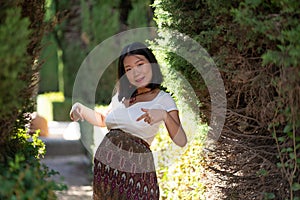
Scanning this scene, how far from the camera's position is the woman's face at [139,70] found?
138 inches

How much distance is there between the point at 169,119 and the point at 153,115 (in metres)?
0.17

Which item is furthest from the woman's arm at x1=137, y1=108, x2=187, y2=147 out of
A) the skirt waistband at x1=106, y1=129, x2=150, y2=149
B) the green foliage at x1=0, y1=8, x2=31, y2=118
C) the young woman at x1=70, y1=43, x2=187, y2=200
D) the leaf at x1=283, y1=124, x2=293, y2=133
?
the green foliage at x1=0, y1=8, x2=31, y2=118

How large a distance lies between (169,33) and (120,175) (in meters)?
1.25

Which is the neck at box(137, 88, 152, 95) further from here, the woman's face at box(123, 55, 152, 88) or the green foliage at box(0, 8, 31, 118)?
the green foliage at box(0, 8, 31, 118)

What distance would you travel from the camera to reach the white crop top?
11.2 feet

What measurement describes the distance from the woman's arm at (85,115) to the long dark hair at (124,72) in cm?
24

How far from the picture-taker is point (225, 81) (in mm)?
3650

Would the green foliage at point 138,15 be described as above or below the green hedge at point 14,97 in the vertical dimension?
above

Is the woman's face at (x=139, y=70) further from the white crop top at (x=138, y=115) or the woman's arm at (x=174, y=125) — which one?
the woman's arm at (x=174, y=125)

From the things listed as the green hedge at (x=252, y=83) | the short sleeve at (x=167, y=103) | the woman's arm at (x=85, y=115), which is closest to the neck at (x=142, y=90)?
the short sleeve at (x=167, y=103)

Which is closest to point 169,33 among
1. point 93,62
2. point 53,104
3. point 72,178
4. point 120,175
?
point 120,175

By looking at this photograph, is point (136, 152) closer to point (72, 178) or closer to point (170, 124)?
point (170, 124)

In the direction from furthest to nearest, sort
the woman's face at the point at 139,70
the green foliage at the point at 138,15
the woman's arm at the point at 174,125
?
the green foliage at the point at 138,15
the woman's face at the point at 139,70
the woman's arm at the point at 174,125

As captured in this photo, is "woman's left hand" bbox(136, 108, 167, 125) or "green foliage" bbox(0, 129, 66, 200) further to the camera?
"woman's left hand" bbox(136, 108, 167, 125)
